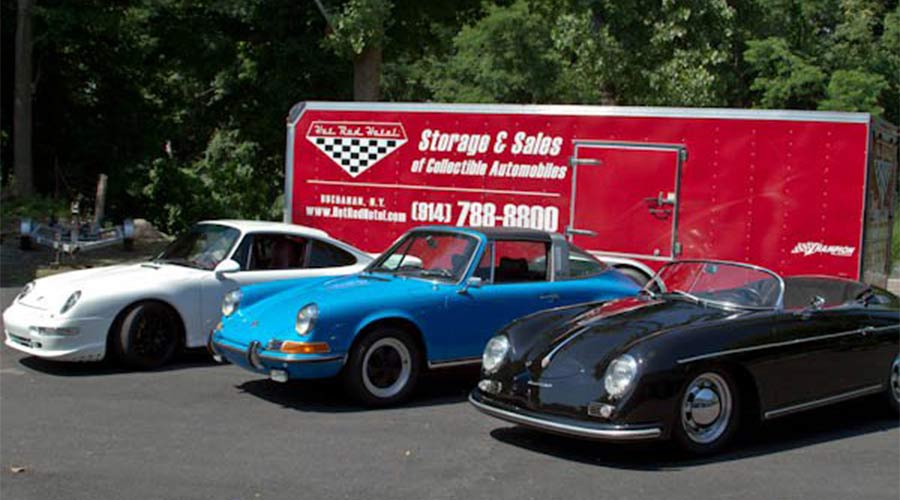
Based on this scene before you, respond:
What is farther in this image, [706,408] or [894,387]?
[894,387]

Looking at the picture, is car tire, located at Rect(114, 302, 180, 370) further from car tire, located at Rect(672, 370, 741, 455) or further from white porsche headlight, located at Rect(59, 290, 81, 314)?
car tire, located at Rect(672, 370, 741, 455)

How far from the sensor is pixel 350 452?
6.48 metres

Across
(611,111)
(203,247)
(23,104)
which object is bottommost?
(203,247)

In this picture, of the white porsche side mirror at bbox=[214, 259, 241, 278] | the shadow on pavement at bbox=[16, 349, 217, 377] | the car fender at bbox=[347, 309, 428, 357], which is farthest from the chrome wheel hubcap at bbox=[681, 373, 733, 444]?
the shadow on pavement at bbox=[16, 349, 217, 377]

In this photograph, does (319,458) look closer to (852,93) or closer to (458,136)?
(458,136)

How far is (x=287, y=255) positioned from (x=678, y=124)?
4539 millimetres

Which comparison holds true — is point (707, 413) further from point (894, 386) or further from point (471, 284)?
point (471, 284)

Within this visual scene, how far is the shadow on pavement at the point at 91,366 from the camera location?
349 inches

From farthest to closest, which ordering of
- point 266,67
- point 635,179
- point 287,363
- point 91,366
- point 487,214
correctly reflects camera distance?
point 266,67, point 487,214, point 635,179, point 91,366, point 287,363

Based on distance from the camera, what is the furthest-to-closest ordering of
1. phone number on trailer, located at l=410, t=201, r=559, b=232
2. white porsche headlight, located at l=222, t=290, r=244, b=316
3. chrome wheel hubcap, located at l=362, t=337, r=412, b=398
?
phone number on trailer, located at l=410, t=201, r=559, b=232
white porsche headlight, located at l=222, t=290, r=244, b=316
chrome wheel hubcap, located at l=362, t=337, r=412, b=398

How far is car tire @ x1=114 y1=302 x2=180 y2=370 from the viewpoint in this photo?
883cm

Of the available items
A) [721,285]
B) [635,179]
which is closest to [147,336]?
[721,285]

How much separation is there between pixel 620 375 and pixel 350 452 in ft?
5.63

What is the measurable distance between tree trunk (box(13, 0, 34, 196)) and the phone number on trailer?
41.6 feet
